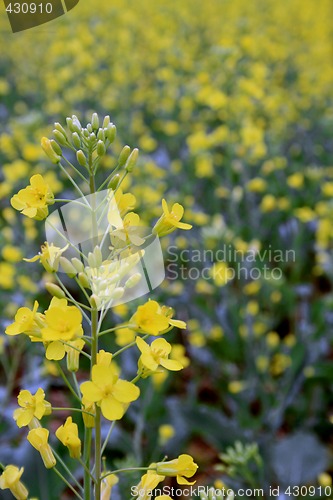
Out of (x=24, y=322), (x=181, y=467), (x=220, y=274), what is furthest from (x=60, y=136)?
(x=220, y=274)

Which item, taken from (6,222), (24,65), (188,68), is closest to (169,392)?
(6,222)

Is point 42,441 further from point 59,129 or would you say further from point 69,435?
point 59,129

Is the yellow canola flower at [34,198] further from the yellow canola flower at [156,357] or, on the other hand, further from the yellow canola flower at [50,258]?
the yellow canola flower at [156,357]

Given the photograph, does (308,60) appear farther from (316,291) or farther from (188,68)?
(316,291)

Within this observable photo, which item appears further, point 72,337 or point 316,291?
point 316,291

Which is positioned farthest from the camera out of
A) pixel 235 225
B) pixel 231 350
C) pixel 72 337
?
pixel 235 225

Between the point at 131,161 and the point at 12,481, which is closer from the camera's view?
the point at 12,481

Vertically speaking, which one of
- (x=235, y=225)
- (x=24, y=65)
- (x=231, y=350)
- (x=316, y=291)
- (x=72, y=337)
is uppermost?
(x=72, y=337)
